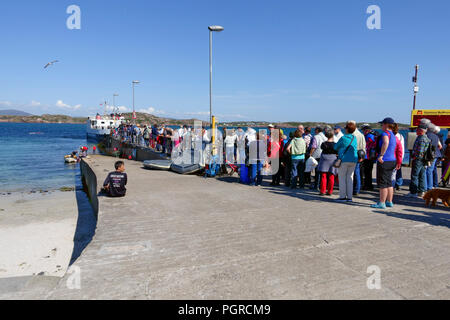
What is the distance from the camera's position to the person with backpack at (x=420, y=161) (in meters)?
7.20

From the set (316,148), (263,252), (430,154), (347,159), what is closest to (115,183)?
(263,252)

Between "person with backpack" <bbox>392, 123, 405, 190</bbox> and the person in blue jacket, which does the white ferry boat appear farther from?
the person in blue jacket

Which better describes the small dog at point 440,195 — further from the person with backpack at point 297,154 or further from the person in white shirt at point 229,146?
the person in white shirt at point 229,146

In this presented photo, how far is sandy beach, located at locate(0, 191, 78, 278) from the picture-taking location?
6469 millimetres

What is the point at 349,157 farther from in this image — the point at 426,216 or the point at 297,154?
the point at 297,154

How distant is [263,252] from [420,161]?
578cm

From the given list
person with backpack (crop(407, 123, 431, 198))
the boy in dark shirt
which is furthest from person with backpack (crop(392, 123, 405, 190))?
the boy in dark shirt

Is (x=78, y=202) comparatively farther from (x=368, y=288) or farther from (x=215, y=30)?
(x=368, y=288)

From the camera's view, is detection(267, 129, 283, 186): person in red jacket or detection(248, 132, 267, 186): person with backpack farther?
detection(267, 129, 283, 186): person in red jacket

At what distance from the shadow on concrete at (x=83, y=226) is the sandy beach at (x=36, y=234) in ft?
0.47

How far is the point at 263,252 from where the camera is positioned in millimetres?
3836

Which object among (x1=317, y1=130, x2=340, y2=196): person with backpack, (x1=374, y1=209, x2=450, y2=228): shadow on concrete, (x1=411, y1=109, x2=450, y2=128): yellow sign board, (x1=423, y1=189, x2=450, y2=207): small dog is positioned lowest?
(x1=374, y1=209, x2=450, y2=228): shadow on concrete

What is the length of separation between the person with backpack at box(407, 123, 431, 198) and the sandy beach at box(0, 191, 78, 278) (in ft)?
28.3
